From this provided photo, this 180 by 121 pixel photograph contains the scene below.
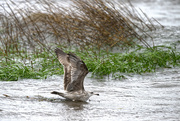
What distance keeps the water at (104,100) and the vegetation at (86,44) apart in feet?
1.28

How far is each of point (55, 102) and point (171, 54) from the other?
4388 mm

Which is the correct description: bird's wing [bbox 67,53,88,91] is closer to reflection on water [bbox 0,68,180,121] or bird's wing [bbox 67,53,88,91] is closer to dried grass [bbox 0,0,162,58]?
reflection on water [bbox 0,68,180,121]

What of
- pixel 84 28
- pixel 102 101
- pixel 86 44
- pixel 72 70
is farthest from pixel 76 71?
pixel 84 28

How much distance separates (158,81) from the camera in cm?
785

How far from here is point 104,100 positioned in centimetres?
627

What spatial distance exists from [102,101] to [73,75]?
78 centimetres

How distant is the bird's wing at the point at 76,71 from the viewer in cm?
564

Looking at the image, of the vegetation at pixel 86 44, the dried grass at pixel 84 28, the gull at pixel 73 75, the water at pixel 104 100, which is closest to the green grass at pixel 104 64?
the vegetation at pixel 86 44

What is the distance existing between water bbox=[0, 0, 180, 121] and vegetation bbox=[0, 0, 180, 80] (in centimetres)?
39

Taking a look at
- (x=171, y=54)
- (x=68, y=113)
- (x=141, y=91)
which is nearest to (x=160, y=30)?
(x=171, y=54)

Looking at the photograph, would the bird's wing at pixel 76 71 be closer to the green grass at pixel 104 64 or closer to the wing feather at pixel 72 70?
the wing feather at pixel 72 70

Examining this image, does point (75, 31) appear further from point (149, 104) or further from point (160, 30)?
point (149, 104)

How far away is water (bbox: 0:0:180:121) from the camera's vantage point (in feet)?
17.2

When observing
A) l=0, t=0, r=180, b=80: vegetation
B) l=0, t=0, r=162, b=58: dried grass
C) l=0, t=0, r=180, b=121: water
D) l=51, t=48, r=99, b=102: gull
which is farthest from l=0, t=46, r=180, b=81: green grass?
l=51, t=48, r=99, b=102: gull
